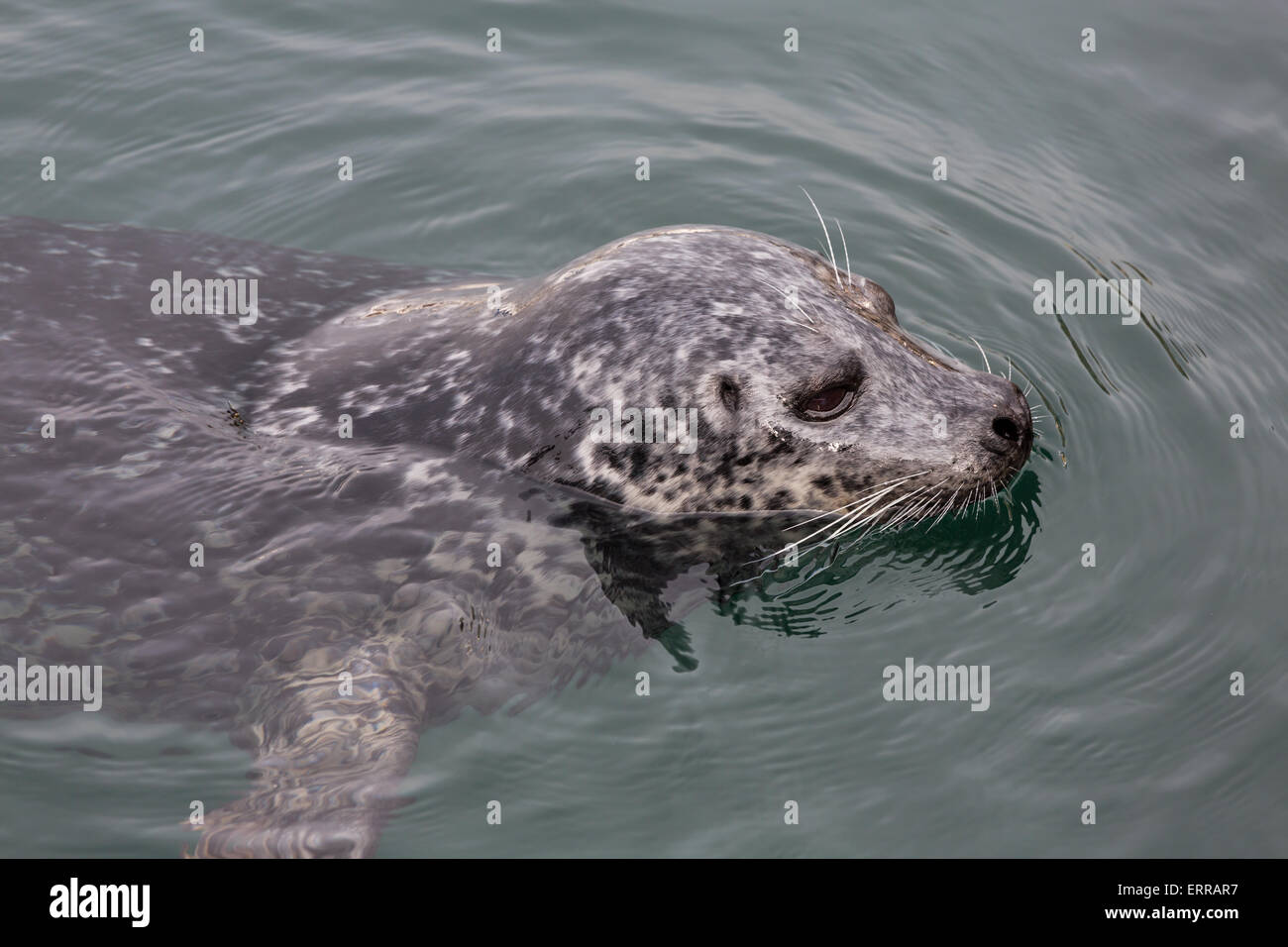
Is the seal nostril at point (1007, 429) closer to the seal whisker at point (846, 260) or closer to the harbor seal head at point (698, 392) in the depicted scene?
the harbor seal head at point (698, 392)

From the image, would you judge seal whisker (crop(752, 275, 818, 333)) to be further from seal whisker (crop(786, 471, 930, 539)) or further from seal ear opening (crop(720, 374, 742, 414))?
seal whisker (crop(786, 471, 930, 539))

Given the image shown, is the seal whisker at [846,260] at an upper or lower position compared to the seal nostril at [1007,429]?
upper

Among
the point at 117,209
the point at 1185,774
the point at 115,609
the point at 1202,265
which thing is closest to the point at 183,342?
the point at 115,609

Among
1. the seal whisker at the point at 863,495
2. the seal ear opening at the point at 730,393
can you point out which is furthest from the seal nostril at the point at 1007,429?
the seal ear opening at the point at 730,393

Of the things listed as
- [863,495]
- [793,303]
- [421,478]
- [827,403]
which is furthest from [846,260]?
[421,478]

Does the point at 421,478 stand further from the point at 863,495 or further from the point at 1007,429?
the point at 1007,429

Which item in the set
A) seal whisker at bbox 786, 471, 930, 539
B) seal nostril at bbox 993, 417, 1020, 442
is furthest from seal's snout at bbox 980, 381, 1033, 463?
seal whisker at bbox 786, 471, 930, 539

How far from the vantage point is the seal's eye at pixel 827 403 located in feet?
19.6

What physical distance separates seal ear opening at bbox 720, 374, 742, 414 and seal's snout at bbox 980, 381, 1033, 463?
3.69 ft

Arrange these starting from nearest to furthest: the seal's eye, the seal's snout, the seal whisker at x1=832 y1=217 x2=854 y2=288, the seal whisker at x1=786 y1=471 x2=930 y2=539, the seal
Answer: the seal → the seal's eye → the seal whisker at x1=786 y1=471 x2=930 y2=539 → the seal's snout → the seal whisker at x1=832 y1=217 x2=854 y2=288

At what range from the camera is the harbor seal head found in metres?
5.88

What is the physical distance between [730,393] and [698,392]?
0.16 meters

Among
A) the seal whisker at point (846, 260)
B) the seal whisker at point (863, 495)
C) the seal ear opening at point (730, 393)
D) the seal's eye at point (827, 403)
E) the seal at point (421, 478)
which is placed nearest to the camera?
the seal at point (421, 478)

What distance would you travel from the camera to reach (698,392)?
585cm
